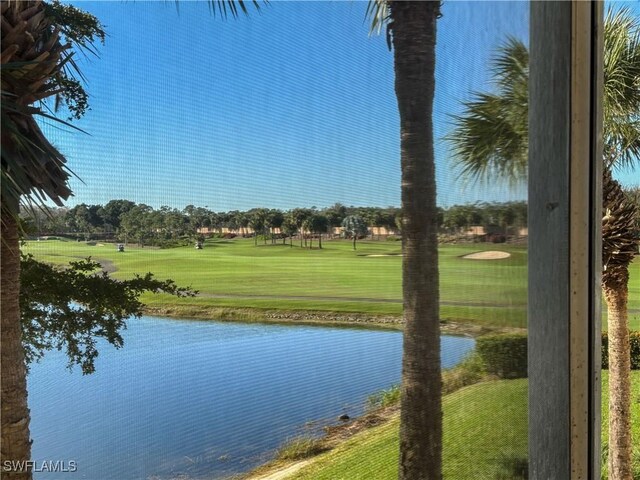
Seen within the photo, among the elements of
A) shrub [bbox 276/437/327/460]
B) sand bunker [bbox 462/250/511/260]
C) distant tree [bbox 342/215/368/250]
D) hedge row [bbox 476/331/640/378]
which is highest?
distant tree [bbox 342/215/368/250]

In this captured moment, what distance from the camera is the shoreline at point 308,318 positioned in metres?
0.88

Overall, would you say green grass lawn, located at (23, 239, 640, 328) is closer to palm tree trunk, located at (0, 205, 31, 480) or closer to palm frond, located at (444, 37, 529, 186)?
palm tree trunk, located at (0, 205, 31, 480)

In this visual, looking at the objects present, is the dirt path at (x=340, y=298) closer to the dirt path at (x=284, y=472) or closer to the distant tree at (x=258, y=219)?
the distant tree at (x=258, y=219)

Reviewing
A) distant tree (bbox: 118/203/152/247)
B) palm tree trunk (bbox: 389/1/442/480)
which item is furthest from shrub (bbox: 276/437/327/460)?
distant tree (bbox: 118/203/152/247)

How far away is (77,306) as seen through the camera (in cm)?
96

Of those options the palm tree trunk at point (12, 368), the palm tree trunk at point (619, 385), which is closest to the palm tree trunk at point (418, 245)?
the palm tree trunk at point (12, 368)

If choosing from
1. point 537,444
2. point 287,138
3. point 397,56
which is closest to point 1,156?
point 287,138

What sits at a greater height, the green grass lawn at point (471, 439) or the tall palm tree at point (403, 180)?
the tall palm tree at point (403, 180)

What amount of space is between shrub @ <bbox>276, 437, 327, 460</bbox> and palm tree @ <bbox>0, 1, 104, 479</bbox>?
0.51 m

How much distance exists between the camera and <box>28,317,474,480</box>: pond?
91 centimetres

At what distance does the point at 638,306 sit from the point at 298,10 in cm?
247

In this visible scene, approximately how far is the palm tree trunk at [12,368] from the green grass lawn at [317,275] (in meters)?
0.04

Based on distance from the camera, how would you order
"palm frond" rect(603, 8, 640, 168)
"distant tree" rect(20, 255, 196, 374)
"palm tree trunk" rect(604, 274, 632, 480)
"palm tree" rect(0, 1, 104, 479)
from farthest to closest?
"palm tree trunk" rect(604, 274, 632, 480) → "palm frond" rect(603, 8, 640, 168) → "distant tree" rect(20, 255, 196, 374) → "palm tree" rect(0, 1, 104, 479)

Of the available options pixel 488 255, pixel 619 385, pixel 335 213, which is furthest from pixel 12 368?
pixel 619 385
